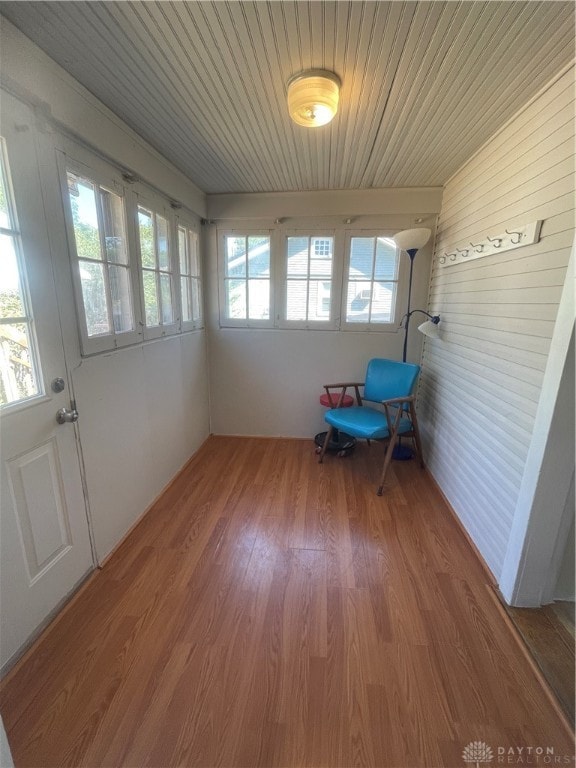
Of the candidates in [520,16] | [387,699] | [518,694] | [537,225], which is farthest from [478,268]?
[387,699]

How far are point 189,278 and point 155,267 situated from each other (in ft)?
1.96

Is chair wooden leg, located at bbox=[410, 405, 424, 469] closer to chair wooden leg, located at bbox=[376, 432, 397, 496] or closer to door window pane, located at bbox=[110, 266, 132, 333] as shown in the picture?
chair wooden leg, located at bbox=[376, 432, 397, 496]

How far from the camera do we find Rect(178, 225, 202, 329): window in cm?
259

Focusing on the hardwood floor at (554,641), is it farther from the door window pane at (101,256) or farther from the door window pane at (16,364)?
the door window pane at (101,256)

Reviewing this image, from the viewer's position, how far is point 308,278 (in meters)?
2.94

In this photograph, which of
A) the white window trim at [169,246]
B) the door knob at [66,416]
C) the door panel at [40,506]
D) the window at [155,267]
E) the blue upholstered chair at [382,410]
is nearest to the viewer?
the door panel at [40,506]

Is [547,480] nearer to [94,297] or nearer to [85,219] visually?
[94,297]

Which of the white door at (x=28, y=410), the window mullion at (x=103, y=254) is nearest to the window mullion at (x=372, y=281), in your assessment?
the window mullion at (x=103, y=254)

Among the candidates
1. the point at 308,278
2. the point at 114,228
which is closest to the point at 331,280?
the point at 308,278

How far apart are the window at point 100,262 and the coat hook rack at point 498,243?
210cm

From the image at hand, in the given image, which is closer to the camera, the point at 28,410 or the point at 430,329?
the point at 28,410

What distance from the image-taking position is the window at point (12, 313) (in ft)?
3.67

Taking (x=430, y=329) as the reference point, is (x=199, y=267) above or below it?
above

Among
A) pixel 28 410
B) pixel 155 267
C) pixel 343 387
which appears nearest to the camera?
pixel 28 410
